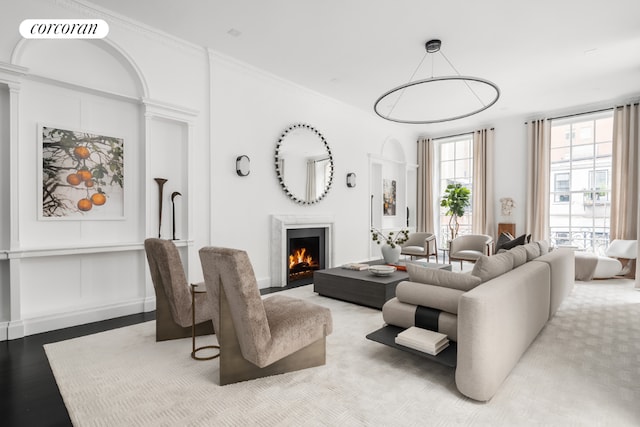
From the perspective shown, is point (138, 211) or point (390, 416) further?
point (138, 211)

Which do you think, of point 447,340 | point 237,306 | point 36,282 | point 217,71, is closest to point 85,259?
point 36,282

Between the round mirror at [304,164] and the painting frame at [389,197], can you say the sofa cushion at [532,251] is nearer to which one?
the round mirror at [304,164]

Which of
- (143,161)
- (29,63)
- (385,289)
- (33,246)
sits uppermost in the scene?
(29,63)

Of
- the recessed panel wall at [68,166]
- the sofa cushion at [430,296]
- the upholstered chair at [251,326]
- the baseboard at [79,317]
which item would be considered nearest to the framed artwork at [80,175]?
the recessed panel wall at [68,166]

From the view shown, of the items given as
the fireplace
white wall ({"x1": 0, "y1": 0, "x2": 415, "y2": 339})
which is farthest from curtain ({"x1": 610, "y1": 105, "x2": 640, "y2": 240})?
white wall ({"x1": 0, "y1": 0, "x2": 415, "y2": 339})

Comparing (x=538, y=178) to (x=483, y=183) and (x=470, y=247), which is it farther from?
(x=470, y=247)

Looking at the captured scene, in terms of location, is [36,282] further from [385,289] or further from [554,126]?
[554,126]

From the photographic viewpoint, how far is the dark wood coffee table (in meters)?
3.82

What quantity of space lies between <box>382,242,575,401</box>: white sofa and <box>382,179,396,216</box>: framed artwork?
4603mm

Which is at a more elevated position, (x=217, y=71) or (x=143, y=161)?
(x=217, y=71)

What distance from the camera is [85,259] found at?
3.46 meters

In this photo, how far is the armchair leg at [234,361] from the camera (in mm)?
2154

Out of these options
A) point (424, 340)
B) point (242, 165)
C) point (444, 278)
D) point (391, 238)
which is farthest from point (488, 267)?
point (242, 165)

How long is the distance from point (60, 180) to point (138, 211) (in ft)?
2.54
